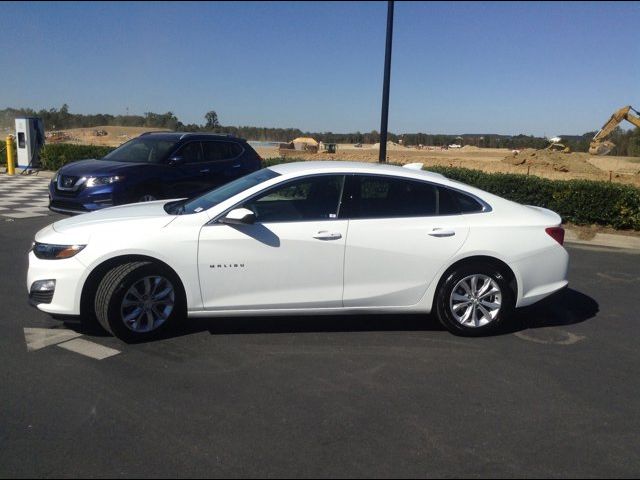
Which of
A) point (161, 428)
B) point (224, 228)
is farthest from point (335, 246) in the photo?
point (161, 428)

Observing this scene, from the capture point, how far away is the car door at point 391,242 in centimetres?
494

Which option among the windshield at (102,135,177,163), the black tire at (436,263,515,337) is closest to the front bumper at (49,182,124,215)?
the windshield at (102,135,177,163)

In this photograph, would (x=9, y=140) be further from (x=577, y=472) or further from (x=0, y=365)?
(x=577, y=472)

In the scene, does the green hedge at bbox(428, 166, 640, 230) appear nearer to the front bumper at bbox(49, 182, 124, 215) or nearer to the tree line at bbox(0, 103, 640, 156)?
the front bumper at bbox(49, 182, 124, 215)

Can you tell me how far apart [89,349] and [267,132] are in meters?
94.7

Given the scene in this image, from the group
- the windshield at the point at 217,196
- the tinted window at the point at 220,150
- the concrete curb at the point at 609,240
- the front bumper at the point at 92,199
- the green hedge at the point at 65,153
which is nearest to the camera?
the windshield at the point at 217,196

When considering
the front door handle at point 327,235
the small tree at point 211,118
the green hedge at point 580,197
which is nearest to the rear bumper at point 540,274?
the front door handle at point 327,235

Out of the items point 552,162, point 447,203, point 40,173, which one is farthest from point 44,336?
point 552,162

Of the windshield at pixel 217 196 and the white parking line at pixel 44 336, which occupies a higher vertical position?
the windshield at pixel 217 196

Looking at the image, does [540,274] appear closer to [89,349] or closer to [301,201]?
[301,201]

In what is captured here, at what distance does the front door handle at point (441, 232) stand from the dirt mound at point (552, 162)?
107ft

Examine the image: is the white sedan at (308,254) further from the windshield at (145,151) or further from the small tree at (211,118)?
the small tree at (211,118)

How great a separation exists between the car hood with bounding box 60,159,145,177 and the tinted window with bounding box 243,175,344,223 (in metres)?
5.36

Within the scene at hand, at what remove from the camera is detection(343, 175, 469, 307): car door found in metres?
4.94
